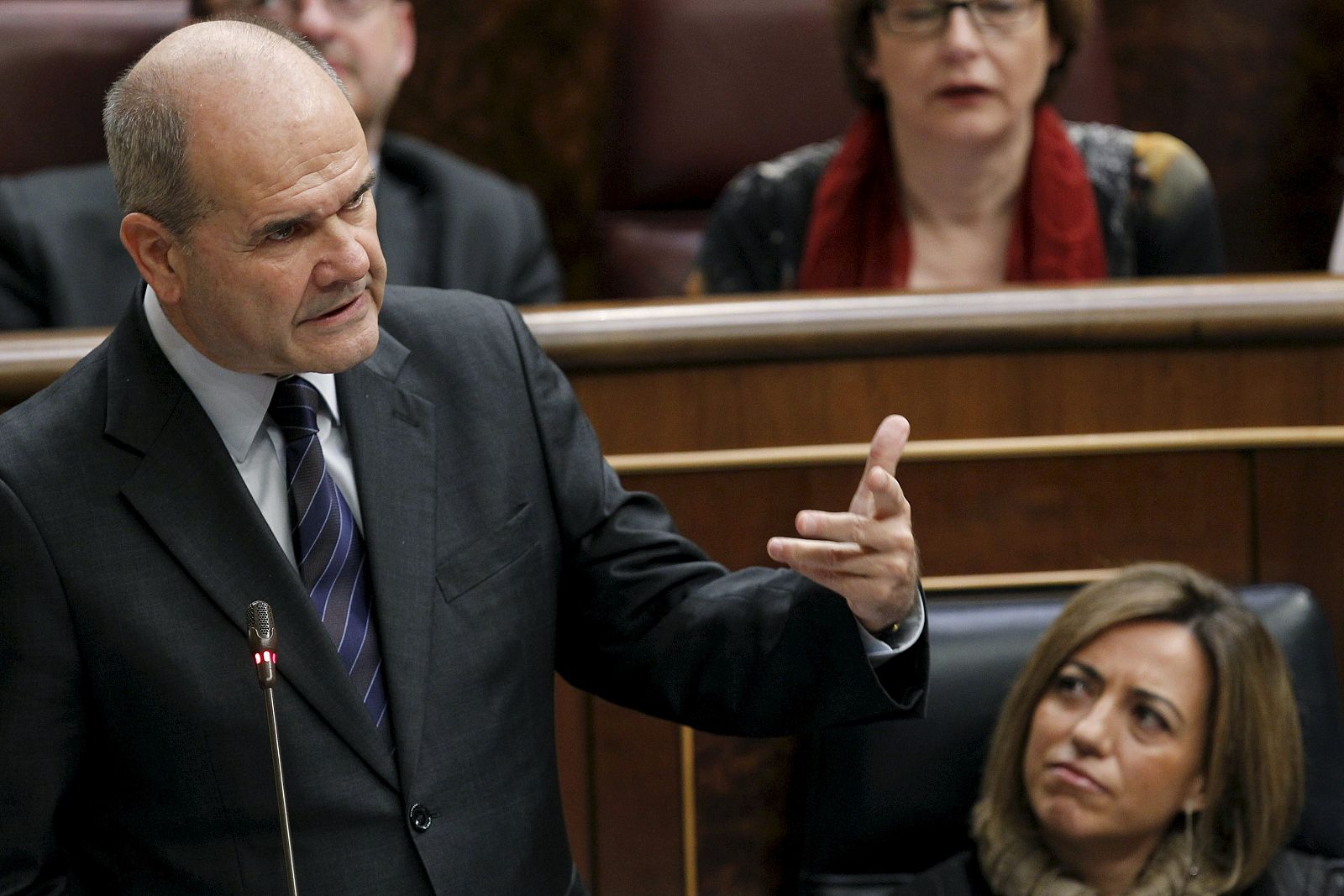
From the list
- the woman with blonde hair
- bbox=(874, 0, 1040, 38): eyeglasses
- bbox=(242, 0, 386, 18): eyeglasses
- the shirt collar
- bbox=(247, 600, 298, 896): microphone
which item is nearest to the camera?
bbox=(247, 600, 298, 896): microphone

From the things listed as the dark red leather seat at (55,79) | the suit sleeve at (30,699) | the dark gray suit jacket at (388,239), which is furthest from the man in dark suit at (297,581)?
the dark red leather seat at (55,79)

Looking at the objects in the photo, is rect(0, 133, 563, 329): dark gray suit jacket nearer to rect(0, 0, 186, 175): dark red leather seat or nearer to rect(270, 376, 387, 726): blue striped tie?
rect(0, 0, 186, 175): dark red leather seat

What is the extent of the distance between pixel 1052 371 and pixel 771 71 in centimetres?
58

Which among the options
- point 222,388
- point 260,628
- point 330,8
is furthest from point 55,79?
point 260,628

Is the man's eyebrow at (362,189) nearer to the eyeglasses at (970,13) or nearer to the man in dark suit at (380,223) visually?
the man in dark suit at (380,223)

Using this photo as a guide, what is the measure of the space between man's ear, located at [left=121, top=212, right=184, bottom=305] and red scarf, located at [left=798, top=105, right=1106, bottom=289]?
1.99 ft

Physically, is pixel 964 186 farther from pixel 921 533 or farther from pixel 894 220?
pixel 921 533

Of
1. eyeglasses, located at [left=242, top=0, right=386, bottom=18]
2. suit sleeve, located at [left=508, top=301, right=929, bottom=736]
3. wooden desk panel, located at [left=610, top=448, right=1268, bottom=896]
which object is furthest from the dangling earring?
eyeglasses, located at [left=242, top=0, right=386, bottom=18]

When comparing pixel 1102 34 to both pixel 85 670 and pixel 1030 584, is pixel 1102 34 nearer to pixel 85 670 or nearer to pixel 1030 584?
pixel 1030 584

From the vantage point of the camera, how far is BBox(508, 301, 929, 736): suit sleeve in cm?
67

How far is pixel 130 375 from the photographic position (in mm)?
639

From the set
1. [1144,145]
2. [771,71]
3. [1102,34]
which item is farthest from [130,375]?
[1102,34]

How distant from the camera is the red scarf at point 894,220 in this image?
3.64 feet

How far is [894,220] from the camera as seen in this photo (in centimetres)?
116
